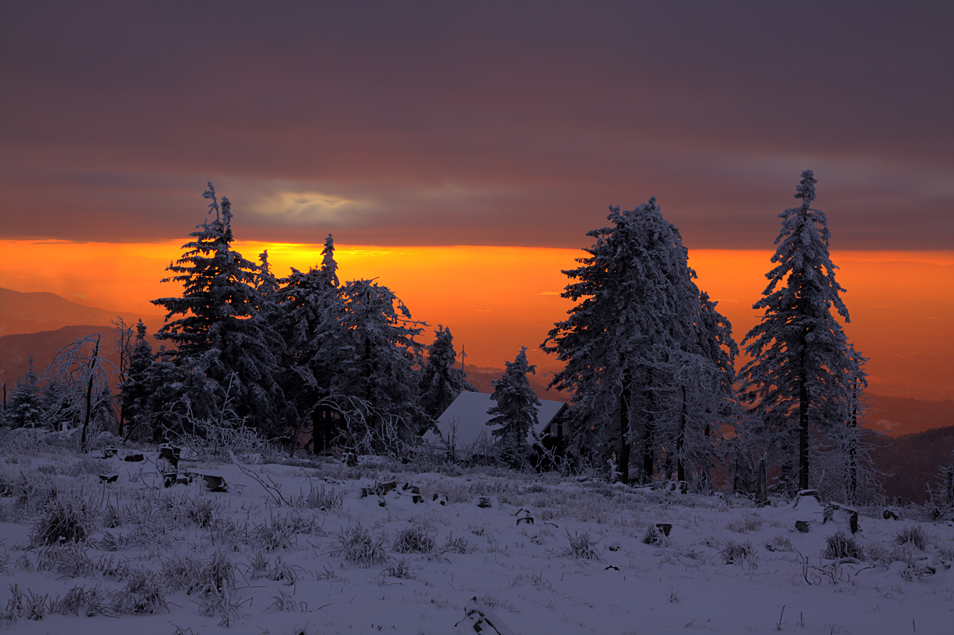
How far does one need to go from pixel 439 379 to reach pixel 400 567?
43.8 meters

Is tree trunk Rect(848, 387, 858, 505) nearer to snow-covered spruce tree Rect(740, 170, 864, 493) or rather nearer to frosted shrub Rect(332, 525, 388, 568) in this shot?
snow-covered spruce tree Rect(740, 170, 864, 493)

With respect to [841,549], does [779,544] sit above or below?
below

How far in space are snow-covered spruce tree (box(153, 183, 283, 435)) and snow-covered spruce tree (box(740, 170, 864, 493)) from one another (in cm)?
2519

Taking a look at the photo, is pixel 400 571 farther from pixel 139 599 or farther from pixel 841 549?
pixel 841 549

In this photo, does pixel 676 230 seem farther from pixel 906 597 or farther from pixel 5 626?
pixel 5 626

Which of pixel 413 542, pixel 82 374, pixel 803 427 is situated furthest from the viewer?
pixel 803 427

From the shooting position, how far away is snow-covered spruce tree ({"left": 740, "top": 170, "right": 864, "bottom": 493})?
83.5 ft

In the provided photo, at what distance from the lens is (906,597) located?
243 inches

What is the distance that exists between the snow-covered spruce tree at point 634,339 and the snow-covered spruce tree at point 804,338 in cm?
292

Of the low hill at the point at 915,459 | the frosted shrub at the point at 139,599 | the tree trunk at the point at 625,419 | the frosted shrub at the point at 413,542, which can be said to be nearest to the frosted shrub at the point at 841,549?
the frosted shrub at the point at 413,542

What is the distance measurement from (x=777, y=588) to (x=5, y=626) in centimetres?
709

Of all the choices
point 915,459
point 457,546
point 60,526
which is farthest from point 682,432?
point 915,459

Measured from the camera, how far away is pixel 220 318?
29531 mm

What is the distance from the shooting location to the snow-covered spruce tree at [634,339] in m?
25.3
